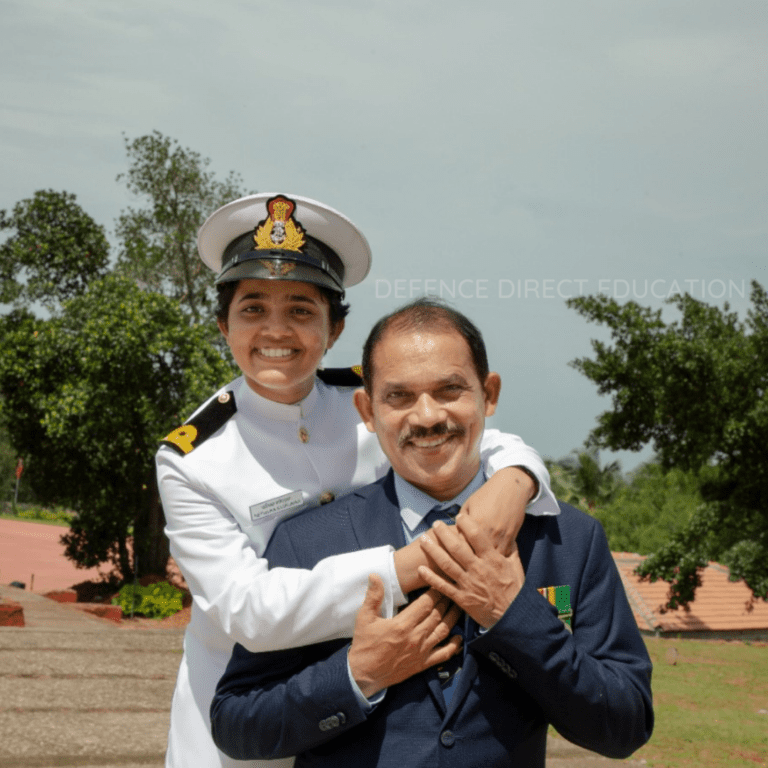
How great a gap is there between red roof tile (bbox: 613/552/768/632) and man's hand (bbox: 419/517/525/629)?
66.4 feet

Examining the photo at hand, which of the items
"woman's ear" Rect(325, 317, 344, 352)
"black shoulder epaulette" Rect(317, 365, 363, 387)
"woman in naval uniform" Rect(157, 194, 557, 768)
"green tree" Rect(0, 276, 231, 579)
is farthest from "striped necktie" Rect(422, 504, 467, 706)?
"green tree" Rect(0, 276, 231, 579)

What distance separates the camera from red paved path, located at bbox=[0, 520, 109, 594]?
97.7ft

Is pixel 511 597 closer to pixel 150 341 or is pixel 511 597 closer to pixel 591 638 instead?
pixel 591 638

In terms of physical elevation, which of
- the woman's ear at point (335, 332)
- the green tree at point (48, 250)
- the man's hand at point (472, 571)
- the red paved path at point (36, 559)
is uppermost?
the green tree at point (48, 250)

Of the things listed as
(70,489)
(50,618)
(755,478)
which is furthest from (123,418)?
(755,478)

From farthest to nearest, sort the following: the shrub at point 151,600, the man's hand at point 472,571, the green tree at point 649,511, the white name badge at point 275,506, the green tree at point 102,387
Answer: the green tree at point 649,511
the shrub at point 151,600
the green tree at point 102,387
the white name badge at point 275,506
the man's hand at point 472,571

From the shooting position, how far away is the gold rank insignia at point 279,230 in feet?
7.77

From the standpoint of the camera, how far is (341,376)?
9.07 ft

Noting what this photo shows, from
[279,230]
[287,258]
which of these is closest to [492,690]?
[287,258]

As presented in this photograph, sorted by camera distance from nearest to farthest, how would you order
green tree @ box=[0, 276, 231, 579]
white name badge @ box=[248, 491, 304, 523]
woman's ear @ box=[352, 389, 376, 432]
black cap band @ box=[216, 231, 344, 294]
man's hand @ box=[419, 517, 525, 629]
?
man's hand @ box=[419, 517, 525, 629] < woman's ear @ box=[352, 389, 376, 432] < white name badge @ box=[248, 491, 304, 523] < black cap band @ box=[216, 231, 344, 294] < green tree @ box=[0, 276, 231, 579]

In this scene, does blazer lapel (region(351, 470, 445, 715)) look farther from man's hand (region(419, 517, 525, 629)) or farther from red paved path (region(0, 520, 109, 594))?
red paved path (region(0, 520, 109, 594))

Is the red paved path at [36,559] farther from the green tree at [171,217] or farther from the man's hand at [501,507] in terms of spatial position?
the man's hand at [501,507]

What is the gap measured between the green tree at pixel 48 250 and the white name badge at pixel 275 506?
55.2ft

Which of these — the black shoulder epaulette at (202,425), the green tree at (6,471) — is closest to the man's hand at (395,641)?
the black shoulder epaulette at (202,425)
